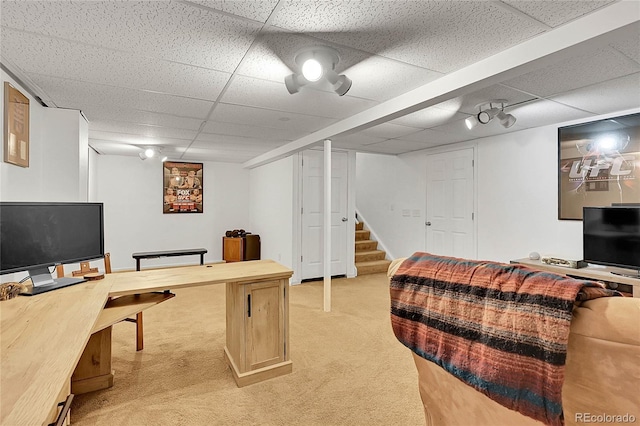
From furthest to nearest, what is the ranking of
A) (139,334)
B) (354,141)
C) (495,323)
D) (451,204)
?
(451,204)
(354,141)
(139,334)
(495,323)

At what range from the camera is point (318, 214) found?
5266mm

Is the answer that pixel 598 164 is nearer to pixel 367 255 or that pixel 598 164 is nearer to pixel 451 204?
pixel 451 204

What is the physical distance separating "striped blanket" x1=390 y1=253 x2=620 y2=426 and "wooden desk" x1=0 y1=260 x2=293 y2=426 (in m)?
1.05

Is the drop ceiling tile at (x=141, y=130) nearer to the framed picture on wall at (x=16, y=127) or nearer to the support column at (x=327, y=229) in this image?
the framed picture on wall at (x=16, y=127)

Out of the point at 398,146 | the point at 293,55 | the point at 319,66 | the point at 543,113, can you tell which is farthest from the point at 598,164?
the point at 293,55

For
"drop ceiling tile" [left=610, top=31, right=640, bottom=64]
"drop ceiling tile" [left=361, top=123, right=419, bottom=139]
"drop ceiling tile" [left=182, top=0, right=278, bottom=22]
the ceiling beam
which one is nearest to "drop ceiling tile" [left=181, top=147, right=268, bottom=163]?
"drop ceiling tile" [left=361, top=123, right=419, bottom=139]

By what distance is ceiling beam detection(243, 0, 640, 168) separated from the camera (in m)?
1.51

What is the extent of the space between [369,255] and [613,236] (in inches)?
145

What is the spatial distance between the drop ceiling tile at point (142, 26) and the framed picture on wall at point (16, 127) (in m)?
0.82

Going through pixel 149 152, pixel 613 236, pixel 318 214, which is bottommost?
pixel 613 236

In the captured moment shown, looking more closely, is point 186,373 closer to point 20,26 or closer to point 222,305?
point 222,305

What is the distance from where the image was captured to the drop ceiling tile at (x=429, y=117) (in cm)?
324

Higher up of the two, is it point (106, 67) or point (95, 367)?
point (106, 67)

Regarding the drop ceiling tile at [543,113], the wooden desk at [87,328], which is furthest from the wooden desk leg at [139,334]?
the drop ceiling tile at [543,113]
